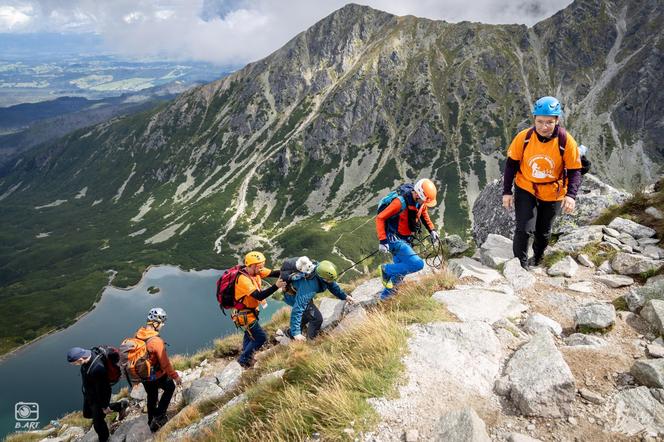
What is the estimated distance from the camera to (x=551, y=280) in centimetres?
1181

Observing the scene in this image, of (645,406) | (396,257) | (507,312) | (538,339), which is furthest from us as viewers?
(396,257)

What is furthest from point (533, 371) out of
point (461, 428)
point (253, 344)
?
point (253, 344)

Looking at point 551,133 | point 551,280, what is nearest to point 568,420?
point 551,280

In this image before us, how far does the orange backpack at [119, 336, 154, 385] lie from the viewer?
12586 mm

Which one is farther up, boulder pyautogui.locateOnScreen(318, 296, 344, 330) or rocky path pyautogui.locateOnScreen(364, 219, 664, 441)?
rocky path pyautogui.locateOnScreen(364, 219, 664, 441)

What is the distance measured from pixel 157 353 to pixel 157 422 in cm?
281

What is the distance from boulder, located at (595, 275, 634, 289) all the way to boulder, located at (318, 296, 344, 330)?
8504 millimetres

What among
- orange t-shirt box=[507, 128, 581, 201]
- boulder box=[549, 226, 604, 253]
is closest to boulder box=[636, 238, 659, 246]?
boulder box=[549, 226, 604, 253]

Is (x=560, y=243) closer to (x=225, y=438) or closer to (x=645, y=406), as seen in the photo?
(x=645, y=406)

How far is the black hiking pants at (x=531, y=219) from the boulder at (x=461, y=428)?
29.5ft

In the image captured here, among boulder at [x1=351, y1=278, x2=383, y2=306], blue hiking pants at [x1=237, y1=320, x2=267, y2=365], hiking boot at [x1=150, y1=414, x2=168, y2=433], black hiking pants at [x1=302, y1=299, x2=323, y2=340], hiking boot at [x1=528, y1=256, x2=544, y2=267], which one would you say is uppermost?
hiking boot at [x1=528, y1=256, x2=544, y2=267]

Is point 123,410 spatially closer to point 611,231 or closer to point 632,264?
point 632,264

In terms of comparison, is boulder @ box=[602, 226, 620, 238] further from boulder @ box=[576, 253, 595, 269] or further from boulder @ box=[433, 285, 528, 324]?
boulder @ box=[433, 285, 528, 324]

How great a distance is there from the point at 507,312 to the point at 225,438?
6.89 meters
